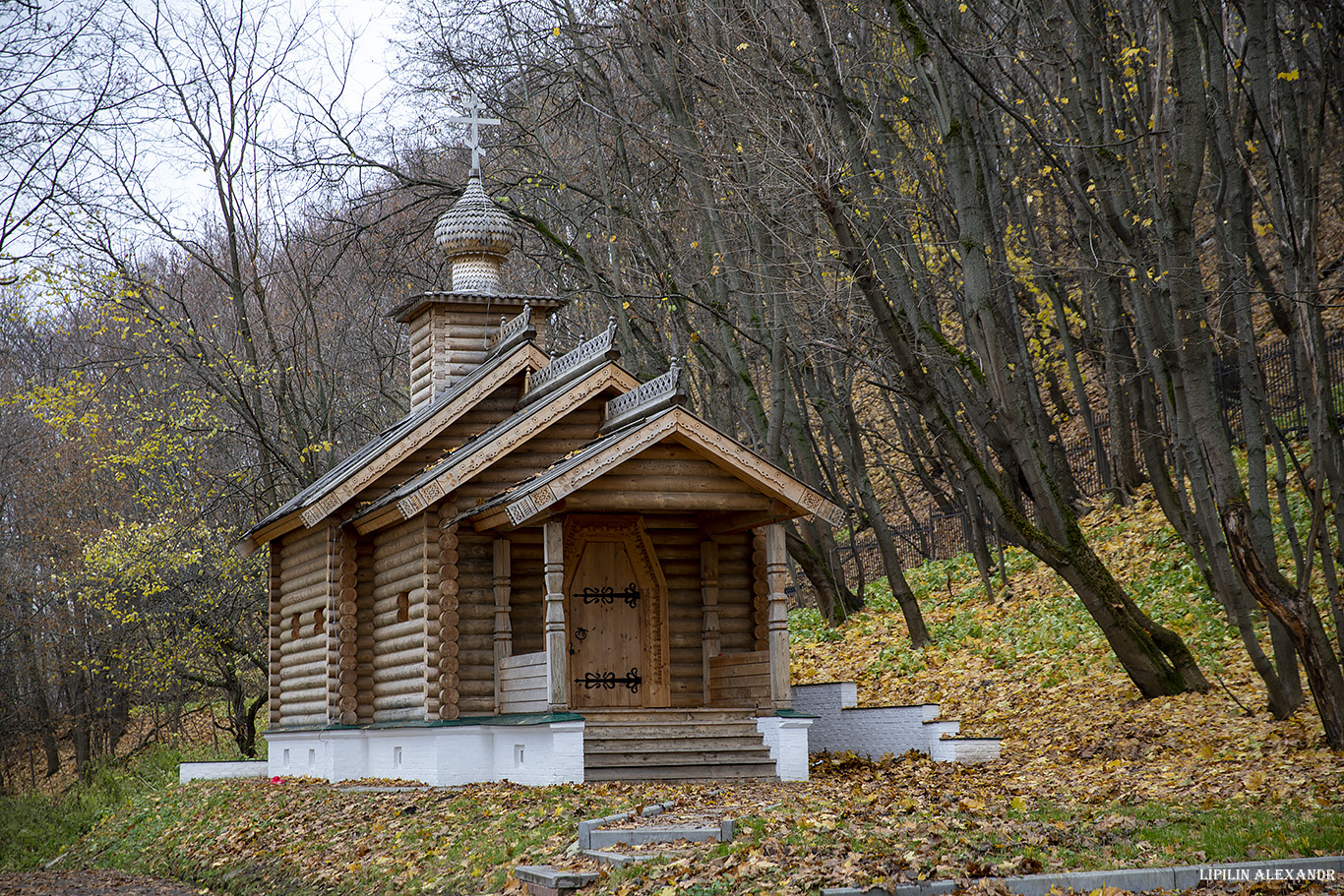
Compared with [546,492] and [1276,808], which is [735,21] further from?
[1276,808]

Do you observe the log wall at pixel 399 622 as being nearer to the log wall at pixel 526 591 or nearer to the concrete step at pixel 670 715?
the log wall at pixel 526 591

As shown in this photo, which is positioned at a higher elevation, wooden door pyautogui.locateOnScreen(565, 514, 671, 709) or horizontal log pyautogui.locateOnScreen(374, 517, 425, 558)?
horizontal log pyautogui.locateOnScreen(374, 517, 425, 558)

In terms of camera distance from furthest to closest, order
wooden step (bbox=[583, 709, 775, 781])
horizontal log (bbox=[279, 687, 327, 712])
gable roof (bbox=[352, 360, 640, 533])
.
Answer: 1. horizontal log (bbox=[279, 687, 327, 712])
2. gable roof (bbox=[352, 360, 640, 533])
3. wooden step (bbox=[583, 709, 775, 781])

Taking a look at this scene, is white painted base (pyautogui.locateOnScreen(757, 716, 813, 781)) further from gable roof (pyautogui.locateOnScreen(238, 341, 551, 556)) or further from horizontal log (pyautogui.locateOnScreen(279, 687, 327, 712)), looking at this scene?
horizontal log (pyautogui.locateOnScreen(279, 687, 327, 712))

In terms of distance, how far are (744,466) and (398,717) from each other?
603 cm

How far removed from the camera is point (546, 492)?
13.4 m

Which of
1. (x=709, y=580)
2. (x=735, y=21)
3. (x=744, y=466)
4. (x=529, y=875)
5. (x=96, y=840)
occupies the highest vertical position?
(x=735, y=21)

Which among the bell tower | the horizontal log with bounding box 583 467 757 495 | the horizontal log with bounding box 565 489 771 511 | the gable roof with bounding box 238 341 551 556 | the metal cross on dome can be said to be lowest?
the horizontal log with bounding box 565 489 771 511

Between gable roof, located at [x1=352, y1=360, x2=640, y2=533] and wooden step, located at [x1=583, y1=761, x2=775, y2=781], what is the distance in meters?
3.85

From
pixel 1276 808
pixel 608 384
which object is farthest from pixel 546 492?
pixel 1276 808

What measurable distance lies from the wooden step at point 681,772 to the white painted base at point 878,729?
1.71 metres

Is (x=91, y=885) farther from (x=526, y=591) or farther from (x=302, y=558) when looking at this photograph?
(x=526, y=591)

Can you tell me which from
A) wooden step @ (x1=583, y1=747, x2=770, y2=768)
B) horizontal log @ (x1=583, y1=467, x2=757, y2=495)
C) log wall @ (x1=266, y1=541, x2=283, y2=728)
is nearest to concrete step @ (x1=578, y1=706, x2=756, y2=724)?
wooden step @ (x1=583, y1=747, x2=770, y2=768)

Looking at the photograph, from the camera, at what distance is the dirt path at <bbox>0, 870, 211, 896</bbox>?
14141 mm
